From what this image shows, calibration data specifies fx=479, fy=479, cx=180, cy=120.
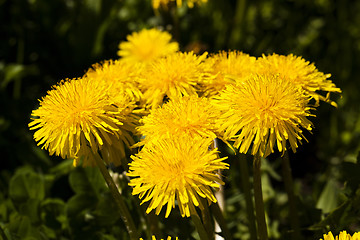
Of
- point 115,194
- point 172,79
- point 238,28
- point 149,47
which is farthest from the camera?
point 238,28

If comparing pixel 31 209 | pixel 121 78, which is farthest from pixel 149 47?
pixel 31 209

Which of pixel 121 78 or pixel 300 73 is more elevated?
pixel 121 78

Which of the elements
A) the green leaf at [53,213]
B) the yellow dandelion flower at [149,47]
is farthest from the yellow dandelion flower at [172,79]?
the green leaf at [53,213]

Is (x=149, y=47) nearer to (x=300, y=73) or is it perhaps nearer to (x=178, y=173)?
(x=300, y=73)

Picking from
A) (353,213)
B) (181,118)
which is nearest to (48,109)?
(181,118)

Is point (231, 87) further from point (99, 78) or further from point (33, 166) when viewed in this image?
point (33, 166)

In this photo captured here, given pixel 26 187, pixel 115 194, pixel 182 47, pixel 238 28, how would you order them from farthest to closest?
1. pixel 238 28
2. pixel 182 47
3. pixel 26 187
4. pixel 115 194

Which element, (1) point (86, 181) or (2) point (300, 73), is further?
(1) point (86, 181)
